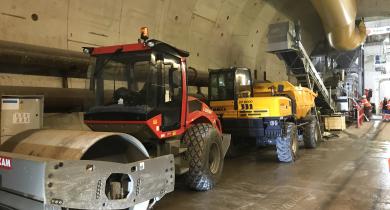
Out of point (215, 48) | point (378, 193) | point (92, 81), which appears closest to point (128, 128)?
point (92, 81)

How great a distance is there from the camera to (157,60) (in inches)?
183

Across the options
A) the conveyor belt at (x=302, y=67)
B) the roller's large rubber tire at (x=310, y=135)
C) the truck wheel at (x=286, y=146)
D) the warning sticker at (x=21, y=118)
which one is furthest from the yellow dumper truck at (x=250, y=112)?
the warning sticker at (x=21, y=118)

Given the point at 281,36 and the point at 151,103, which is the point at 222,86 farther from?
the point at 151,103

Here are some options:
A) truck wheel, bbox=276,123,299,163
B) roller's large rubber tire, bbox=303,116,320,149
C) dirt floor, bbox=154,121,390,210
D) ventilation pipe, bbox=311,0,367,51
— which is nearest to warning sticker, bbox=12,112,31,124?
dirt floor, bbox=154,121,390,210

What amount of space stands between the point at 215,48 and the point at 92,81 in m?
6.20

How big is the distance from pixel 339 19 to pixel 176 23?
5.04 m

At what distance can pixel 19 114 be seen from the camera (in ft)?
15.4

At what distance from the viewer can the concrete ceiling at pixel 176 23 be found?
588 centimetres

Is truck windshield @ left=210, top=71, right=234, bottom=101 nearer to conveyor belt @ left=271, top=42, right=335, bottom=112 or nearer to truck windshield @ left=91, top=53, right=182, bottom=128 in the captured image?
conveyor belt @ left=271, top=42, right=335, bottom=112

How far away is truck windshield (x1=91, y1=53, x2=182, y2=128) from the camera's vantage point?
15.0ft

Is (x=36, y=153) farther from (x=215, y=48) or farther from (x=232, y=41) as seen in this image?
(x=232, y=41)

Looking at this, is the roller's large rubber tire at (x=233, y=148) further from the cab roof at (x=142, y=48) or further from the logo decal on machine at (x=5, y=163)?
the logo decal on machine at (x=5, y=163)

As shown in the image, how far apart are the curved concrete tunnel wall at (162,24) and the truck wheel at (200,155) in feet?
9.38

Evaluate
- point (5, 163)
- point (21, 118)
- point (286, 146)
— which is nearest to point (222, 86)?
point (286, 146)
